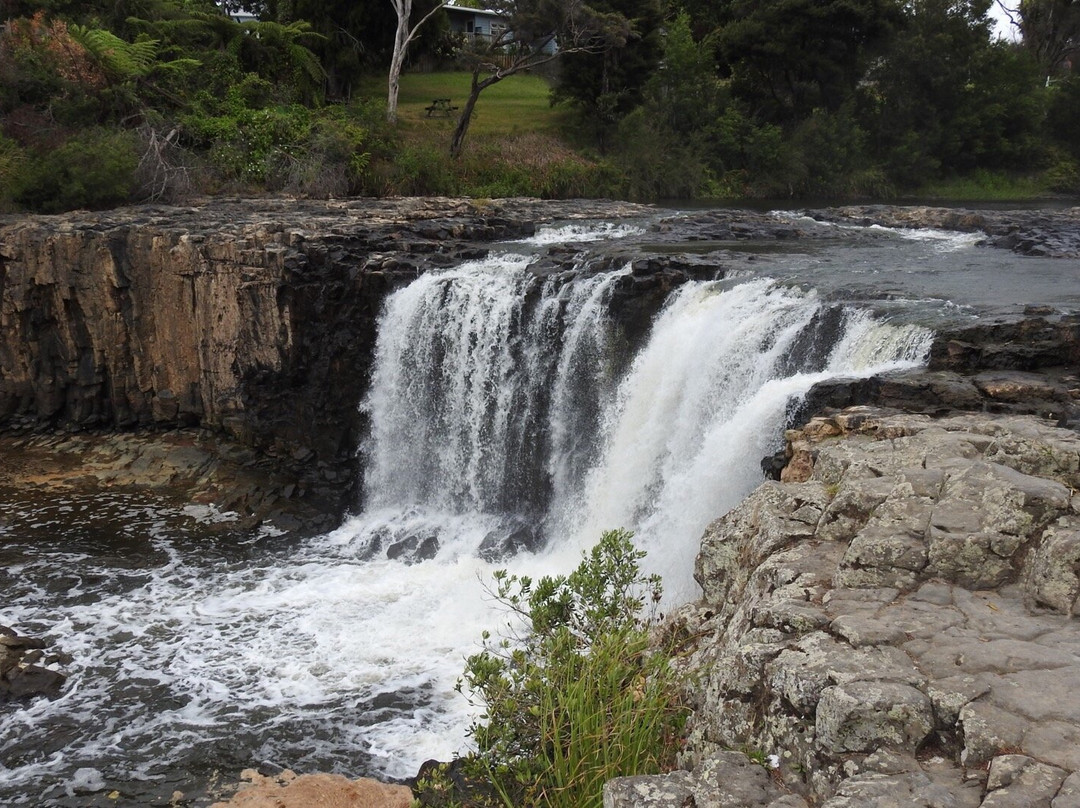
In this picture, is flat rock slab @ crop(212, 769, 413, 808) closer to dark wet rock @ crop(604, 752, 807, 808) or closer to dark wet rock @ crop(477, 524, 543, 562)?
dark wet rock @ crop(604, 752, 807, 808)

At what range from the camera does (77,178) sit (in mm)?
19531

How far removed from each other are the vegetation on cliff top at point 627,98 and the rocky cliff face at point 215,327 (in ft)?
27.4

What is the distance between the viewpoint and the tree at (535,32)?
28984 mm

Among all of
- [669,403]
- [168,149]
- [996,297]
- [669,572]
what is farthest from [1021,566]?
[168,149]

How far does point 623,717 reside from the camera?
5.11 meters

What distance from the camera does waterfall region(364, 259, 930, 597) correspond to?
32.2 feet

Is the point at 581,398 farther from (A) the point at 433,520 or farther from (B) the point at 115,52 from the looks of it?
(B) the point at 115,52

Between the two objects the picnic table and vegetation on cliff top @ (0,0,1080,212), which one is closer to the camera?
vegetation on cliff top @ (0,0,1080,212)

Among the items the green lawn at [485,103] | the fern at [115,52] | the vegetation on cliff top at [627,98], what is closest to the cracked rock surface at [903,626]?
the vegetation on cliff top at [627,98]

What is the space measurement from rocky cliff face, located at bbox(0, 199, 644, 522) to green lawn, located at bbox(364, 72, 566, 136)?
54.0 ft

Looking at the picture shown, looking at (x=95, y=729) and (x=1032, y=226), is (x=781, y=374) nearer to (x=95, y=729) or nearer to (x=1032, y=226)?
(x=95, y=729)

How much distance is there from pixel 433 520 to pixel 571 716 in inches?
360

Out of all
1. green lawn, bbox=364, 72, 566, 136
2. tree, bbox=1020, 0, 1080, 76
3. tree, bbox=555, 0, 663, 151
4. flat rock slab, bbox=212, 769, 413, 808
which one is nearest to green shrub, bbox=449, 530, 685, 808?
flat rock slab, bbox=212, 769, 413, 808

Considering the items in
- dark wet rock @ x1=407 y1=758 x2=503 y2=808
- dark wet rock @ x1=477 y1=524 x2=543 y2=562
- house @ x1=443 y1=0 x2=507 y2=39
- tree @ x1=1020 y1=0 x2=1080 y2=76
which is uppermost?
house @ x1=443 y1=0 x2=507 y2=39
